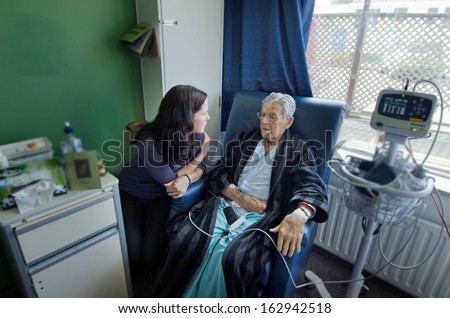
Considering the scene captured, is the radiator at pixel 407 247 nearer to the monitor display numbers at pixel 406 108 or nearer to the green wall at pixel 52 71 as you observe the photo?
the monitor display numbers at pixel 406 108

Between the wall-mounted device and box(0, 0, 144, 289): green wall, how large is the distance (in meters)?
0.62

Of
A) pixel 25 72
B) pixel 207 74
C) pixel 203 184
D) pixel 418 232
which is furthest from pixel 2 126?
pixel 418 232

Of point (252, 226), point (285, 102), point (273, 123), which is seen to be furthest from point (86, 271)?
point (285, 102)

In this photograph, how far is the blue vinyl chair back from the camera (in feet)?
3.51

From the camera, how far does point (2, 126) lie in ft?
1.65

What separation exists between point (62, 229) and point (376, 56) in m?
1.44

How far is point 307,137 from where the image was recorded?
4.43 ft

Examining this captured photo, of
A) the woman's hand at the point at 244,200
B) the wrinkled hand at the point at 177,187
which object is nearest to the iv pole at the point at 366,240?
the woman's hand at the point at 244,200

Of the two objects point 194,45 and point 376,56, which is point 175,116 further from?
point 376,56

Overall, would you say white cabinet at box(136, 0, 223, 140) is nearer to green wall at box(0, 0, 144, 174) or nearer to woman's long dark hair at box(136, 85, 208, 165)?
woman's long dark hair at box(136, 85, 208, 165)

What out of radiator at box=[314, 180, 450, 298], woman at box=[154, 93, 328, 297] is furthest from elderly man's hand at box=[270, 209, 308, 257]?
radiator at box=[314, 180, 450, 298]

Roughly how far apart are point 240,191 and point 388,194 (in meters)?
0.81

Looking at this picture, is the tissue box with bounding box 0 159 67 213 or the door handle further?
the door handle

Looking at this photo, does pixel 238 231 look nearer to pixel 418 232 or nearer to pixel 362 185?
pixel 362 185
